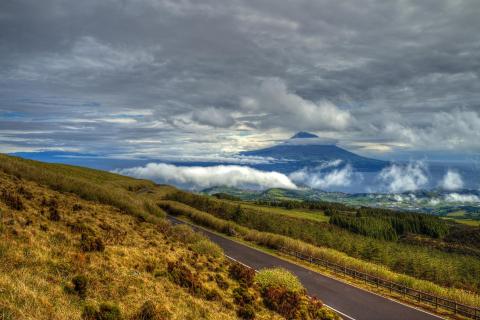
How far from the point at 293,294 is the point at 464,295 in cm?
1742

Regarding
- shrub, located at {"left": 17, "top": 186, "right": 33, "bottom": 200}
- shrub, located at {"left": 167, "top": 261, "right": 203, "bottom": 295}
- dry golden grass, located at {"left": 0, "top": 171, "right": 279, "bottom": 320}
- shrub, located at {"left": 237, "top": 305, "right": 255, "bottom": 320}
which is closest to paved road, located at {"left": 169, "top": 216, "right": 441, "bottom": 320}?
dry golden grass, located at {"left": 0, "top": 171, "right": 279, "bottom": 320}

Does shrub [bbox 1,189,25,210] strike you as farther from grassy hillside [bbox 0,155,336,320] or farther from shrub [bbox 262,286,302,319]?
shrub [bbox 262,286,302,319]

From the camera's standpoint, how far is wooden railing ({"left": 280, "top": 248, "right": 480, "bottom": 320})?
27.0m

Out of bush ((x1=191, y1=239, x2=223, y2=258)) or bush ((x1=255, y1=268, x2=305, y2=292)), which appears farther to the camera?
bush ((x1=191, y1=239, x2=223, y2=258))

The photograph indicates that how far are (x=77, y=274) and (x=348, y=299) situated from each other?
78.2 ft

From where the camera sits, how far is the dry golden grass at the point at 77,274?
11.0 meters

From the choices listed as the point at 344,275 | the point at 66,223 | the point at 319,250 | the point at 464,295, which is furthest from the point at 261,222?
the point at 66,223

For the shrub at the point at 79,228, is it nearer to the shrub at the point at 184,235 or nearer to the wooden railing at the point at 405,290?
the shrub at the point at 184,235

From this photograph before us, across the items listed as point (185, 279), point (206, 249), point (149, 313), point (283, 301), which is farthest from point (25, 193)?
point (283, 301)

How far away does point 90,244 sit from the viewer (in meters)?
19.5

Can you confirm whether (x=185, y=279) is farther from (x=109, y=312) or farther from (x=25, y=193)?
(x=25, y=193)

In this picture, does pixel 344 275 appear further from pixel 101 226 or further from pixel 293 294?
pixel 101 226

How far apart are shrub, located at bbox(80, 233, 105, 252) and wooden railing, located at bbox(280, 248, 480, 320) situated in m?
27.5

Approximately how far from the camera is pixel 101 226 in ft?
89.0
